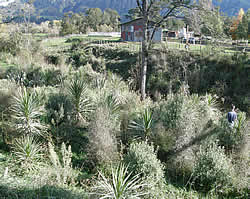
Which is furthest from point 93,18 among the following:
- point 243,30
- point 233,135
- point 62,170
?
point 62,170

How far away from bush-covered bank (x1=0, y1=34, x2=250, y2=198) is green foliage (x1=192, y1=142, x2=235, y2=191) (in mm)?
26

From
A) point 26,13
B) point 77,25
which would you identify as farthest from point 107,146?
point 77,25

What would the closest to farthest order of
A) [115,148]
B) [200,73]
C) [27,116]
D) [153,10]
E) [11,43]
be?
[115,148] → [27,116] → [153,10] → [200,73] → [11,43]

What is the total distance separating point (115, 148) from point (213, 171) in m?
2.84

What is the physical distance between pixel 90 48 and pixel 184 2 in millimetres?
23073

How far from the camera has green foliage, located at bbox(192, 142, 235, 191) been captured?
5961mm

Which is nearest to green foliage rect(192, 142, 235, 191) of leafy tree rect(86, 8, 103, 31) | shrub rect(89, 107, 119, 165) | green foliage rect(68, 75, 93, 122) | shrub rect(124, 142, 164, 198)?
shrub rect(124, 142, 164, 198)

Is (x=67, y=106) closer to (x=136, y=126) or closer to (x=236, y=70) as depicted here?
(x=136, y=126)

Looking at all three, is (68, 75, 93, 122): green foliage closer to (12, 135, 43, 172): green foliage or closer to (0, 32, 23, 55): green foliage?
(12, 135, 43, 172): green foliage

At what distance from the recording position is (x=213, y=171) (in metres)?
5.99

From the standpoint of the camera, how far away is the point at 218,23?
35.8 ft

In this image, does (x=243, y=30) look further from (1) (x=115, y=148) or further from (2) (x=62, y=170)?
(2) (x=62, y=170)

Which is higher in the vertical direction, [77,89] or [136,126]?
[77,89]

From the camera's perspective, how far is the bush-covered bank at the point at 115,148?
536 cm
